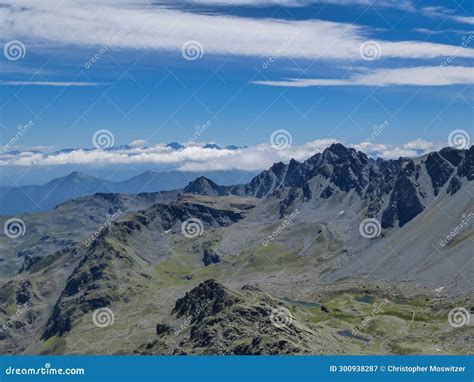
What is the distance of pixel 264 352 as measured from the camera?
195 m

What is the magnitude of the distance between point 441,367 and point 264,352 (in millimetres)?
138794

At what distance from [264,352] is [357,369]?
5487 inches

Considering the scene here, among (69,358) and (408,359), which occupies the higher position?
(69,358)

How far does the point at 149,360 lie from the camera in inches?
2352

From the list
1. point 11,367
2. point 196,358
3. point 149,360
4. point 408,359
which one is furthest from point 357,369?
point 11,367

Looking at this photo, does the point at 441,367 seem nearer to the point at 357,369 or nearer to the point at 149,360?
the point at 357,369

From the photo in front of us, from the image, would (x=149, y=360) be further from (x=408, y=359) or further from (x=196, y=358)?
(x=408, y=359)

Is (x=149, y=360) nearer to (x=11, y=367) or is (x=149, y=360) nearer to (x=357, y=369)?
(x=11, y=367)

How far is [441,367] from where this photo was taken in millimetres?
60438

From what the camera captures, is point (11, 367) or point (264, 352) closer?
point (11, 367)

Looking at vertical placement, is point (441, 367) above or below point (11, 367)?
below

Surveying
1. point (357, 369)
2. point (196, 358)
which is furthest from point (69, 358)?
point (357, 369)

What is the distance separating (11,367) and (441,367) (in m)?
40.8

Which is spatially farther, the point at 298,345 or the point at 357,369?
the point at 298,345
